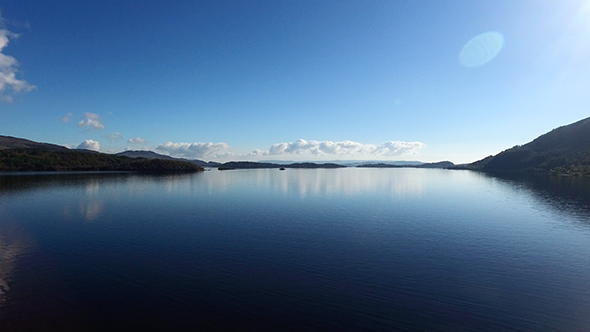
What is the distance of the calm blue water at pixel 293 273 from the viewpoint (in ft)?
39.7

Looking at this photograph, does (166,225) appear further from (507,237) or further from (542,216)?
(542,216)

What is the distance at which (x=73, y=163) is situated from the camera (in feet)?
557

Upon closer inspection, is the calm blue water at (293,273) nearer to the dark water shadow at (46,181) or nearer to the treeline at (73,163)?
the dark water shadow at (46,181)

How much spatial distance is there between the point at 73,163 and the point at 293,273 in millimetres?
198958

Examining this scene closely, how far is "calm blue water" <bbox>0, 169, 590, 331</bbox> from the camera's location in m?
12.1

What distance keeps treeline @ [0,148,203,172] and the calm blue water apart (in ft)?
519

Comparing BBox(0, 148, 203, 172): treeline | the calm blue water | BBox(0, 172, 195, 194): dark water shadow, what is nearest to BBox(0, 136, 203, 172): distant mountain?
BBox(0, 148, 203, 172): treeline

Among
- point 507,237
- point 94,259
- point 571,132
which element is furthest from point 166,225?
point 571,132

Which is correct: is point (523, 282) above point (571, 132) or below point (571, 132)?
below

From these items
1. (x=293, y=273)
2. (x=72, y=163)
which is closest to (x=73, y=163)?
(x=72, y=163)

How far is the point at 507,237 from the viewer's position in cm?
2561

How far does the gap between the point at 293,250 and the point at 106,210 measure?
2871cm

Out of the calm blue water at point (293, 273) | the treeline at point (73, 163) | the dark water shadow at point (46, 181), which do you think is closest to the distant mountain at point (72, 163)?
the treeline at point (73, 163)

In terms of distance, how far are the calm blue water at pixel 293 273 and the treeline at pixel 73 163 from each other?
158 metres
